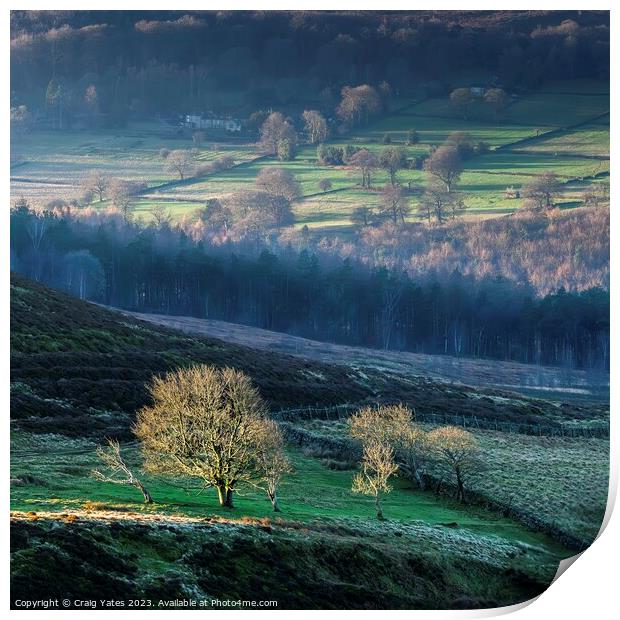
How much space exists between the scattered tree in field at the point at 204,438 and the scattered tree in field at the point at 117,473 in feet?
3.48

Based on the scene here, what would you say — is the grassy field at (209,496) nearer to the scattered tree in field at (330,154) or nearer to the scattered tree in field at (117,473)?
the scattered tree in field at (117,473)

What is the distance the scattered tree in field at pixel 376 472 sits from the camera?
4709cm

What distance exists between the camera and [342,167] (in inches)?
3755

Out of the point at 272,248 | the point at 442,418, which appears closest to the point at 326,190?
the point at 272,248

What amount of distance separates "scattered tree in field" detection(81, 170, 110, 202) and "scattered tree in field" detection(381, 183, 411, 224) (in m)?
21.1

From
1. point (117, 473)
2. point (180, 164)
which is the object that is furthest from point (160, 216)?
point (117, 473)

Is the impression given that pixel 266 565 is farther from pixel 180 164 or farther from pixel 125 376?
pixel 180 164

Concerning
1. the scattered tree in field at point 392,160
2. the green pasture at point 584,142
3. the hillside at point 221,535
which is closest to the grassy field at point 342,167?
the green pasture at point 584,142

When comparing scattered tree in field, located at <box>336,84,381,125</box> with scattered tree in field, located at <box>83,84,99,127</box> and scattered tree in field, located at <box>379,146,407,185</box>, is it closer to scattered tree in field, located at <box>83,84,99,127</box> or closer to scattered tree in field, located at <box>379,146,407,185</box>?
scattered tree in field, located at <box>379,146,407,185</box>

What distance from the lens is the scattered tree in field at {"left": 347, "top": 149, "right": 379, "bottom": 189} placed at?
93688 millimetres

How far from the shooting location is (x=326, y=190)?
9519cm

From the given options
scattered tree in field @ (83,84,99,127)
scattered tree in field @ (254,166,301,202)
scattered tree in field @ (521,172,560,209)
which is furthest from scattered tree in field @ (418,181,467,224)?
scattered tree in field @ (83,84,99,127)

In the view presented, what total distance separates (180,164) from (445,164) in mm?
20677
